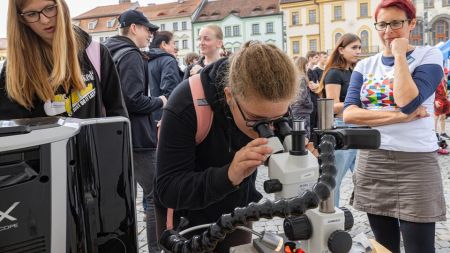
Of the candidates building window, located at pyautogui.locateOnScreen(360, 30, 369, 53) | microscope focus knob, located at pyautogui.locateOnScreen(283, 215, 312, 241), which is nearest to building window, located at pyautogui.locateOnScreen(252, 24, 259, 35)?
building window, located at pyautogui.locateOnScreen(360, 30, 369, 53)

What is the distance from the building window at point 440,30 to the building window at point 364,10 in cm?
609

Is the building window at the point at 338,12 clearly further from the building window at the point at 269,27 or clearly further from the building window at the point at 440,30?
the building window at the point at 440,30

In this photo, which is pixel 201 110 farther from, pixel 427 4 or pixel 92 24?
pixel 92 24

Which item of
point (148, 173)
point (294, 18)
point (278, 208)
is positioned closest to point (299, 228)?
point (278, 208)

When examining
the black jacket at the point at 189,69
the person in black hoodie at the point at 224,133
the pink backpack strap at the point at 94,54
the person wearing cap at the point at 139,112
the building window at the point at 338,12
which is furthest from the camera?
the building window at the point at 338,12

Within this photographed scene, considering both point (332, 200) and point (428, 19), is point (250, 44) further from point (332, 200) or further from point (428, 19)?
point (428, 19)

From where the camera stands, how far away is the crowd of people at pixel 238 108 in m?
1.19

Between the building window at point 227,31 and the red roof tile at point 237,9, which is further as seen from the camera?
the building window at point 227,31

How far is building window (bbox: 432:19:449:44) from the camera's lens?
3875 cm

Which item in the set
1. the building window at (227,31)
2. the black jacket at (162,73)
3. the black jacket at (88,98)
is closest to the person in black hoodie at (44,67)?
the black jacket at (88,98)

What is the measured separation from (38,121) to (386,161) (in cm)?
155

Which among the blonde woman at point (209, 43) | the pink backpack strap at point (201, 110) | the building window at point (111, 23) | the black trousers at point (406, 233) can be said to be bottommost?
the black trousers at point (406, 233)

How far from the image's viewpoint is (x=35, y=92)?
1.55 metres

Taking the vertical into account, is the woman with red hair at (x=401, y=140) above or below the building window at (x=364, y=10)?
below
